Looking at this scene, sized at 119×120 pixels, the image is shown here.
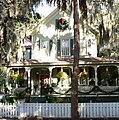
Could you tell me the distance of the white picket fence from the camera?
18984 mm

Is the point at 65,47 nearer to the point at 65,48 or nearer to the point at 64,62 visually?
the point at 65,48

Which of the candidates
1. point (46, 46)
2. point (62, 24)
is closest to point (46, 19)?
point (62, 24)

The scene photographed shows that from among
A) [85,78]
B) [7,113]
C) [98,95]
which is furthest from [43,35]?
[7,113]

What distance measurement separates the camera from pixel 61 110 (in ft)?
62.8

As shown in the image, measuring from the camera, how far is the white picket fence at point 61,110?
19.0 meters

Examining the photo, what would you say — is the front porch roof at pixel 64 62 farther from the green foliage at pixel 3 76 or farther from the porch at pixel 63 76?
the green foliage at pixel 3 76

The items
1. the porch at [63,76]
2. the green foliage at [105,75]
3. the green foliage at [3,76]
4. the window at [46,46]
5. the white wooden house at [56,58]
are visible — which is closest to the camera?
the green foliage at [105,75]

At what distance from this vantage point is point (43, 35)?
33.5m

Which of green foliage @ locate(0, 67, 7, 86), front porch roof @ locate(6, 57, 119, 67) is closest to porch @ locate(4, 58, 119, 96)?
front porch roof @ locate(6, 57, 119, 67)

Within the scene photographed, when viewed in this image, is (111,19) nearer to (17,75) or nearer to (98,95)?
(98,95)

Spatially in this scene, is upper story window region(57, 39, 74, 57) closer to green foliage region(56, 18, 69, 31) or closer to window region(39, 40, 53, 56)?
window region(39, 40, 53, 56)

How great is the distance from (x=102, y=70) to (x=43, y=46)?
6.58 m

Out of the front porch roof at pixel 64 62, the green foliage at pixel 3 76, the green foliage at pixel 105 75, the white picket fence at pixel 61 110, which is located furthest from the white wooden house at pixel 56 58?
the white picket fence at pixel 61 110

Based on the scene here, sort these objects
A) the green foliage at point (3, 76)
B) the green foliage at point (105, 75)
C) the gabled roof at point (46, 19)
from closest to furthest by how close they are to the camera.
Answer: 1. the green foliage at point (105, 75)
2. the green foliage at point (3, 76)
3. the gabled roof at point (46, 19)
